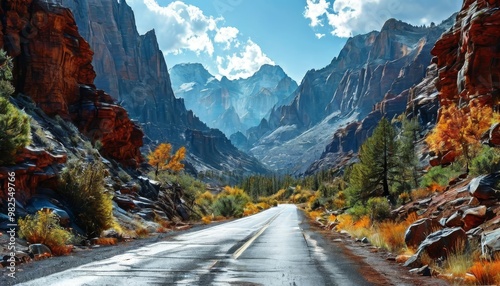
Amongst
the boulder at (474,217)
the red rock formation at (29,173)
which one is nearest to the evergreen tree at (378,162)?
the boulder at (474,217)

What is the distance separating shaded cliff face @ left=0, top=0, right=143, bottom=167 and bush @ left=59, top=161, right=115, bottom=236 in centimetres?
1743

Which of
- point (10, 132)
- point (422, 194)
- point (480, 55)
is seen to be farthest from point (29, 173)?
point (480, 55)

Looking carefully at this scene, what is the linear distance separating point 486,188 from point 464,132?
73.0 ft

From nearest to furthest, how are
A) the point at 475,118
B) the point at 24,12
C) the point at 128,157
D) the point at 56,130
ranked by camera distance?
the point at 56,130, the point at 24,12, the point at 475,118, the point at 128,157

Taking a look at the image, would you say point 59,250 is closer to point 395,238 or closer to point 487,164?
point 395,238

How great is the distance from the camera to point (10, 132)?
15.0 metres

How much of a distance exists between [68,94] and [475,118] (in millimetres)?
38061

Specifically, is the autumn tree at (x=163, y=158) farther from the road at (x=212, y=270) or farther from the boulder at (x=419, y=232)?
the boulder at (x=419, y=232)

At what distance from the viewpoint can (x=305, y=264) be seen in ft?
34.9

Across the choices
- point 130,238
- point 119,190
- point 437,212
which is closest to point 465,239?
point 437,212

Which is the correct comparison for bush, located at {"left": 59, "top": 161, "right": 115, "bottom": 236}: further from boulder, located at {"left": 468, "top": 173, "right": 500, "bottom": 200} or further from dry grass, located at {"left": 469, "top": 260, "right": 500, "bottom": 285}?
boulder, located at {"left": 468, "top": 173, "right": 500, "bottom": 200}

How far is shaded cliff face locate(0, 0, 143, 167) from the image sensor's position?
3194 centimetres

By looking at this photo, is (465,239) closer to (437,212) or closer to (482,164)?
(437,212)

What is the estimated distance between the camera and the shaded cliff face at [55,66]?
3194 cm
